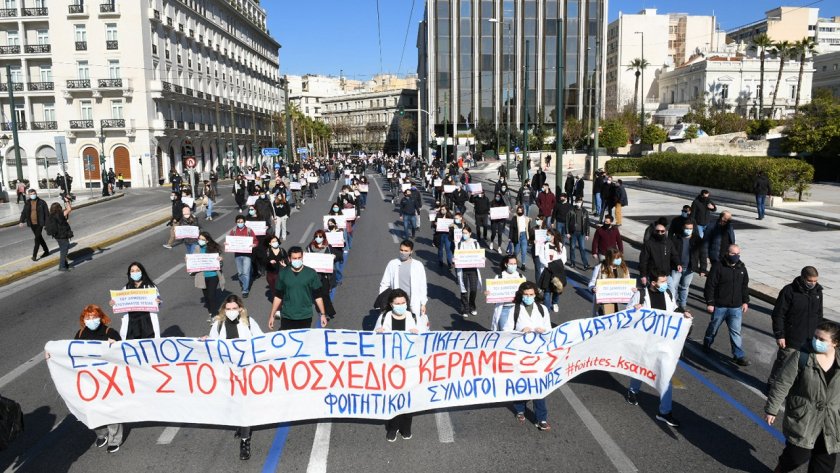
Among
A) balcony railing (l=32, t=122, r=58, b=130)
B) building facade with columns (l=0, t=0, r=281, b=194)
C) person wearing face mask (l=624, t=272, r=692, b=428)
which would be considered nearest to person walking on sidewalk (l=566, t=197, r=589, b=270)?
person wearing face mask (l=624, t=272, r=692, b=428)

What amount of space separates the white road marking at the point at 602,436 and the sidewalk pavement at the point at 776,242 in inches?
228

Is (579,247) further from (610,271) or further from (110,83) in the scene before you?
(110,83)

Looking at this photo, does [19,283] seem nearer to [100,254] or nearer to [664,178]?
[100,254]

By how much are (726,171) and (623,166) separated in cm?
1708

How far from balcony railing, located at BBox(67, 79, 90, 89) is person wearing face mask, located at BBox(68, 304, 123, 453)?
55.2 meters

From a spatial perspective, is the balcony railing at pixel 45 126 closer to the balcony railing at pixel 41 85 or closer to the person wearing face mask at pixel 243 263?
the balcony railing at pixel 41 85

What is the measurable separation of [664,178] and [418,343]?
1373 inches

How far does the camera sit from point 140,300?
7645 mm

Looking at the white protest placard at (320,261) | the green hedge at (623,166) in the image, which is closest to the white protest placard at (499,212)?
the white protest placard at (320,261)

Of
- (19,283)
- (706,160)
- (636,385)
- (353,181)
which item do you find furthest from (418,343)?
(706,160)

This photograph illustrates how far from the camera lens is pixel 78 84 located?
2110 inches

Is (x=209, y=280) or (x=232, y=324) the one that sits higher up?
(x=232, y=324)

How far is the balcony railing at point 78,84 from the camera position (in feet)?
175

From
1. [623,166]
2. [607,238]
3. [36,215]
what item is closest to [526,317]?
[607,238]
